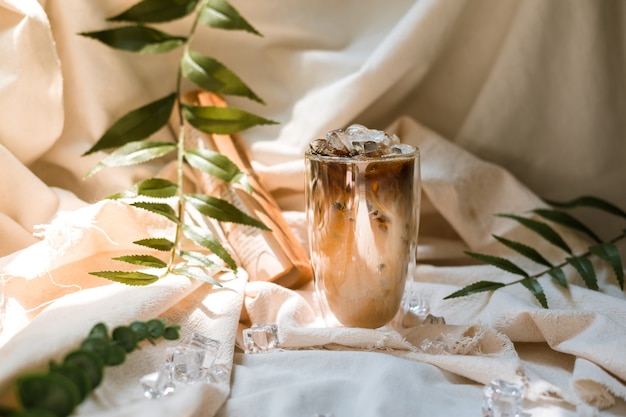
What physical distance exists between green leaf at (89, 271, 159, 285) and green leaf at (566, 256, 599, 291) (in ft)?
1.66

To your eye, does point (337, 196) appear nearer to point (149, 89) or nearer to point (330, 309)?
point (330, 309)

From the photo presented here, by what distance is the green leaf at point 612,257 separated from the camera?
89 centimetres

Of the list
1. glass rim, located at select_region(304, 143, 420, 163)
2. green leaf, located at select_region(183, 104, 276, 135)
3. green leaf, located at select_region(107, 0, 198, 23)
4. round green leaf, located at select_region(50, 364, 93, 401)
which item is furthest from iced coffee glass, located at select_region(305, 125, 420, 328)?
round green leaf, located at select_region(50, 364, 93, 401)

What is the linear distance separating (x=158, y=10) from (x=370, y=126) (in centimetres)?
43

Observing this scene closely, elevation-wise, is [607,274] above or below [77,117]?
below

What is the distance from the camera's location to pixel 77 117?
0.98 metres

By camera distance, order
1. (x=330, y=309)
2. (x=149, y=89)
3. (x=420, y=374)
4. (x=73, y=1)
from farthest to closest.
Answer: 1. (x=149, y=89)
2. (x=73, y=1)
3. (x=330, y=309)
4. (x=420, y=374)

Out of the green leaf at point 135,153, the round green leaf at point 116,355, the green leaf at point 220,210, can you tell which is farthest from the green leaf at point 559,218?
the round green leaf at point 116,355

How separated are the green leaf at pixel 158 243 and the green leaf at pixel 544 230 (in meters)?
0.42

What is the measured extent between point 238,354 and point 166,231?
213mm

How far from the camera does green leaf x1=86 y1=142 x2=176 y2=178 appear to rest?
80 centimetres

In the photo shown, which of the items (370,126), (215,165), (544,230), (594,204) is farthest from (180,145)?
(594,204)

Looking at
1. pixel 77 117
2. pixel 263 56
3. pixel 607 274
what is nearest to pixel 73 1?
pixel 77 117

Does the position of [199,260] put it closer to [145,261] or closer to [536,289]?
[145,261]
